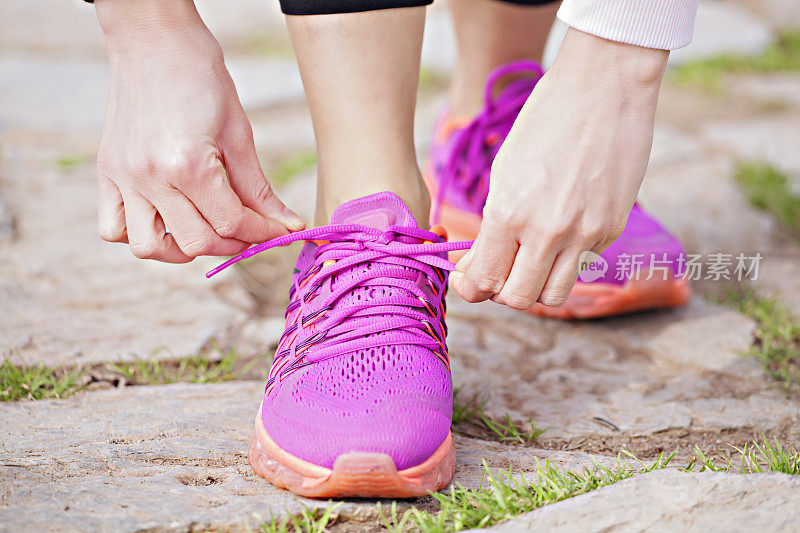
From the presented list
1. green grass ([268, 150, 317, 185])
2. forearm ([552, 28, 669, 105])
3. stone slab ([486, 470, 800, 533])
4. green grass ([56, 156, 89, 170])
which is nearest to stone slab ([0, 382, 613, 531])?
stone slab ([486, 470, 800, 533])

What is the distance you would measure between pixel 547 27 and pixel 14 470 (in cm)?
152

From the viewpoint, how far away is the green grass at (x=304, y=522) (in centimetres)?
94

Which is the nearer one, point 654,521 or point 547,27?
point 654,521

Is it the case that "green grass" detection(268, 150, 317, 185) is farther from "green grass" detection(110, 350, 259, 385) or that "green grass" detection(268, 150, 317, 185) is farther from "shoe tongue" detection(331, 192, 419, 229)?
"shoe tongue" detection(331, 192, 419, 229)

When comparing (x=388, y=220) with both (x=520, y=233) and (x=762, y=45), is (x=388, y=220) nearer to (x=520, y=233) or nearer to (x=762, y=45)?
(x=520, y=233)

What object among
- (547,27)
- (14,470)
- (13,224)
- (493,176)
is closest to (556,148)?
(493,176)

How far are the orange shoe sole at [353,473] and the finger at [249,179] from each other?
0.34 m

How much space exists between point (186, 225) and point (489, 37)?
1.08 m

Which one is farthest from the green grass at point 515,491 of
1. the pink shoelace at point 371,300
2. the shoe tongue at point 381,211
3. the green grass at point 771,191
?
the green grass at point 771,191

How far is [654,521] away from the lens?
92cm

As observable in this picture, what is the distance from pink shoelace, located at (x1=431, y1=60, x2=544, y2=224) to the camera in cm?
179

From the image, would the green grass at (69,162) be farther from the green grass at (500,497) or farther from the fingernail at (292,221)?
the green grass at (500,497)

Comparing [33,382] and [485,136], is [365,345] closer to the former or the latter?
[33,382]

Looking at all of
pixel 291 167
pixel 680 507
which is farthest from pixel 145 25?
pixel 291 167
